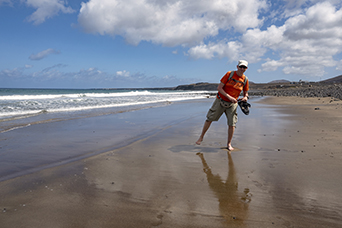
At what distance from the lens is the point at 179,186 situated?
10.2 feet

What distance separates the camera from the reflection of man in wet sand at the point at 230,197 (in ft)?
7.84

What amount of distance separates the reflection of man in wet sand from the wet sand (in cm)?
1

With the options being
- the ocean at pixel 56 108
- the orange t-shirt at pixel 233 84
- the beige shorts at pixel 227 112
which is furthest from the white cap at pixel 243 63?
the ocean at pixel 56 108

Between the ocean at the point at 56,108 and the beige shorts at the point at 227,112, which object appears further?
the ocean at the point at 56,108

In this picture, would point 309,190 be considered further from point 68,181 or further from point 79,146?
point 79,146

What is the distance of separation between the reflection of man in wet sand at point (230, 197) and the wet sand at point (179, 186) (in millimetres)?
11

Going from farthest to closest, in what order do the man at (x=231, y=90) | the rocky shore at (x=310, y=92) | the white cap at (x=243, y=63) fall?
the rocky shore at (x=310, y=92) < the man at (x=231, y=90) < the white cap at (x=243, y=63)

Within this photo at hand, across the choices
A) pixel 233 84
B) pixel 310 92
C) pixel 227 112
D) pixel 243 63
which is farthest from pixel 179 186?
pixel 310 92

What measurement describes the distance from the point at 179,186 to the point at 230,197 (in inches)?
27.1

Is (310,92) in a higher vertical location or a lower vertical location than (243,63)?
lower

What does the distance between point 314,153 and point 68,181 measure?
4535 millimetres

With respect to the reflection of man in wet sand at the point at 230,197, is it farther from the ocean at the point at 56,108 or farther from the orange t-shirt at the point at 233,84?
the ocean at the point at 56,108

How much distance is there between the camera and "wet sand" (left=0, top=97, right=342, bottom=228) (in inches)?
91.9

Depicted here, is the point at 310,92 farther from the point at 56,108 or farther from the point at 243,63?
the point at 243,63
